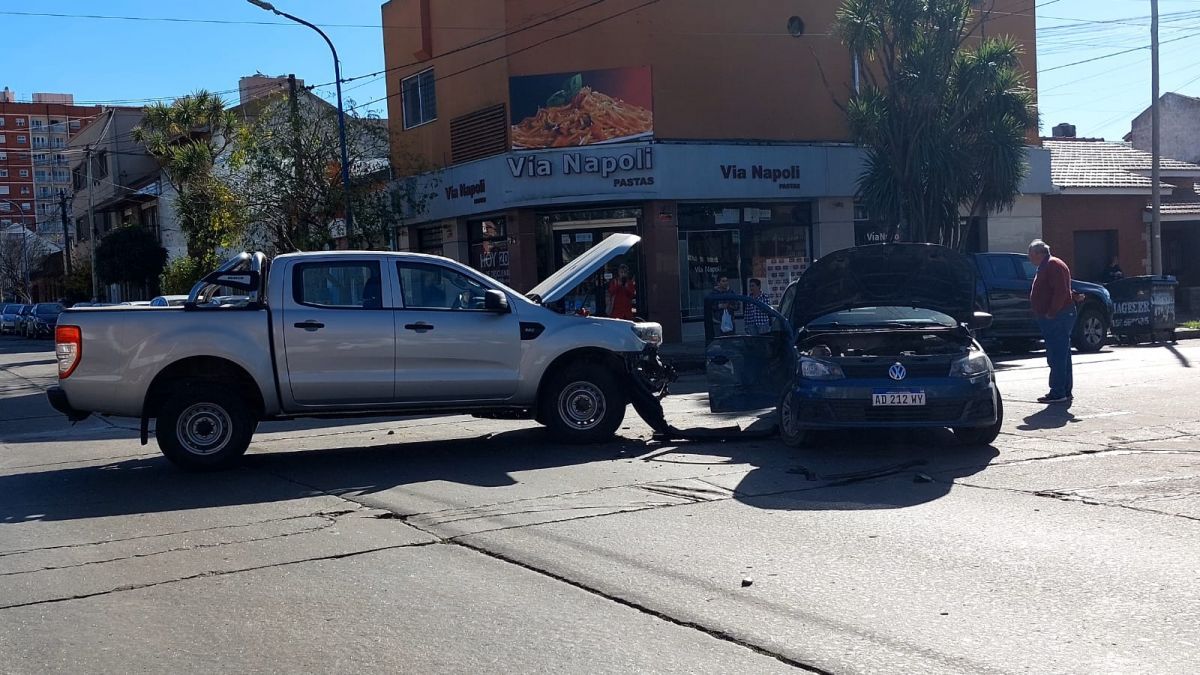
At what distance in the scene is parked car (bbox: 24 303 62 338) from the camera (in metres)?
51.6

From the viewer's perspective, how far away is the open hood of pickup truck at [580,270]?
10852 millimetres

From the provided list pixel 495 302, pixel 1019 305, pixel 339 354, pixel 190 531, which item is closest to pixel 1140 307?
pixel 1019 305

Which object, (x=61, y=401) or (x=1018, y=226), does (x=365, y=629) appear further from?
(x=1018, y=226)

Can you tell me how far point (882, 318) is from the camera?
10219mm

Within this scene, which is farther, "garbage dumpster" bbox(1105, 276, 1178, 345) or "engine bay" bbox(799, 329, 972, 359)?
"garbage dumpster" bbox(1105, 276, 1178, 345)

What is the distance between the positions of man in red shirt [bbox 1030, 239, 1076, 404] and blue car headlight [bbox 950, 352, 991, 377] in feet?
10.8

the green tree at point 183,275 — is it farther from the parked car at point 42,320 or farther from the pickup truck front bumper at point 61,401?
the pickup truck front bumper at point 61,401

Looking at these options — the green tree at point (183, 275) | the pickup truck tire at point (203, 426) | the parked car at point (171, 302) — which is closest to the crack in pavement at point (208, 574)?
the pickup truck tire at point (203, 426)

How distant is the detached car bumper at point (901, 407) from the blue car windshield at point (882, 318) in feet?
2.92

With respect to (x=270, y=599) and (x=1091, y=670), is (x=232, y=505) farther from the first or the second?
(x=1091, y=670)

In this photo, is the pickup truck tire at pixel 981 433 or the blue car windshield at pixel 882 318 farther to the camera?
the blue car windshield at pixel 882 318

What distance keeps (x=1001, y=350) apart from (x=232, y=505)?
16999mm

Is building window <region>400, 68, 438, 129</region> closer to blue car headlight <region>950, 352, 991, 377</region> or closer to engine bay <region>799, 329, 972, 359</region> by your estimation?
engine bay <region>799, 329, 972, 359</region>

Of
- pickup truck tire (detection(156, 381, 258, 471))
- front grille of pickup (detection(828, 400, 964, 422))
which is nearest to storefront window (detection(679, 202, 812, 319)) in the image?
front grille of pickup (detection(828, 400, 964, 422))
